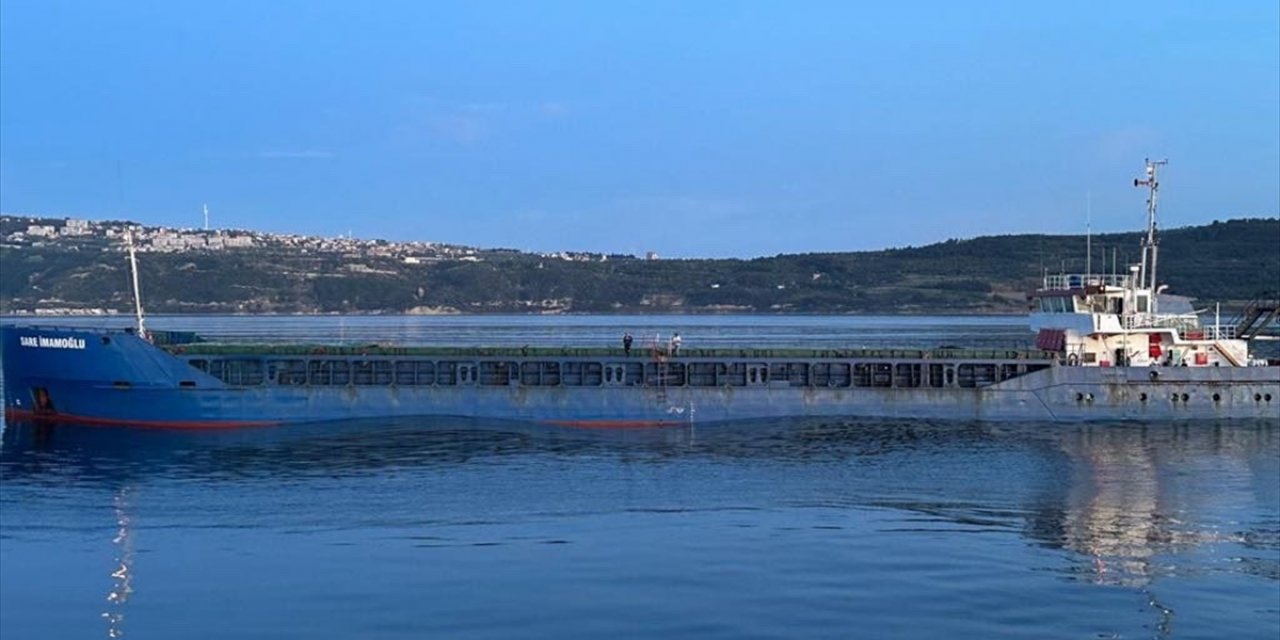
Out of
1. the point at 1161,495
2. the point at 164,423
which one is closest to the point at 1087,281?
the point at 1161,495

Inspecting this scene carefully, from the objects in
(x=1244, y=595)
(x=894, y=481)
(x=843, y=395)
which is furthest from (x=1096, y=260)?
(x=1244, y=595)

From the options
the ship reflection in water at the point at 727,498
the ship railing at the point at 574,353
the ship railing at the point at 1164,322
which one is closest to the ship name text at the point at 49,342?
the ship reflection in water at the point at 727,498

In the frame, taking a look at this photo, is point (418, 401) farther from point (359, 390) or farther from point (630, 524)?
point (630, 524)

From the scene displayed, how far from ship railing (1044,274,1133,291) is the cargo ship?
9 cm

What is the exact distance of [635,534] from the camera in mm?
29859

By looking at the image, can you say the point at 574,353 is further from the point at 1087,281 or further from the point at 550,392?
the point at 1087,281

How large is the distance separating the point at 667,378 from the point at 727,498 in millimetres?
18643

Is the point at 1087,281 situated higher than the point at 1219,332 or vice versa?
the point at 1087,281

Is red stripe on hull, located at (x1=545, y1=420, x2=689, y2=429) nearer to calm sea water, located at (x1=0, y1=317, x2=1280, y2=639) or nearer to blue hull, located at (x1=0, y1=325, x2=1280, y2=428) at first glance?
blue hull, located at (x1=0, y1=325, x2=1280, y2=428)

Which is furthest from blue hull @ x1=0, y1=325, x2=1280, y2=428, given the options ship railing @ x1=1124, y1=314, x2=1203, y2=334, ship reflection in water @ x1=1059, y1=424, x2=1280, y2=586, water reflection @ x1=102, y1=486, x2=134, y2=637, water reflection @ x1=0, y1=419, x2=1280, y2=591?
water reflection @ x1=102, y1=486, x2=134, y2=637

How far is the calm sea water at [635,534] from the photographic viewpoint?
23.0 m

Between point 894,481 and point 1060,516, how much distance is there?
6085 millimetres

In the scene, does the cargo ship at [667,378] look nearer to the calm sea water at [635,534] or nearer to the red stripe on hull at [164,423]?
the red stripe on hull at [164,423]

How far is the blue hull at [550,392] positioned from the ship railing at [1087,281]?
340 centimetres
